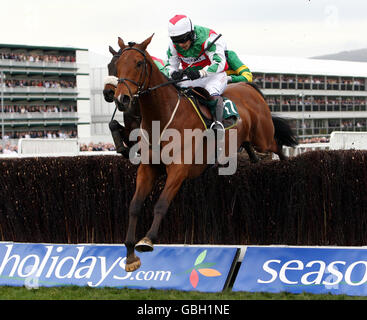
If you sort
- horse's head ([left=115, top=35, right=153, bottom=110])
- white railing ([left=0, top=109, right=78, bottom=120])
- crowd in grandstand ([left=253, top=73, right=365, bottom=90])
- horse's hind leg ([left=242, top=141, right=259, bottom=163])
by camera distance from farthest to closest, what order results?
1. crowd in grandstand ([left=253, top=73, right=365, bottom=90])
2. white railing ([left=0, top=109, right=78, bottom=120])
3. horse's hind leg ([left=242, top=141, right=259, bottom=163])
4. horse's head ([left=115, top=35, right=153, bottom=110])

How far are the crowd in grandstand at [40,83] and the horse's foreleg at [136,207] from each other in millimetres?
49044

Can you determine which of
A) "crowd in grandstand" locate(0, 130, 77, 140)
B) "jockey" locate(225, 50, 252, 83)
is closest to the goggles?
"jockey" locate(225, 50, 252, 83)

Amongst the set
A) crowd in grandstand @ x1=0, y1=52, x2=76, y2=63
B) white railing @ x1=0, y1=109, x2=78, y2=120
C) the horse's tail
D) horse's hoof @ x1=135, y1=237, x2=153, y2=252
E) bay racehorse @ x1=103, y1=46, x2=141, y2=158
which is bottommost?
white railing @ x1=0, y1=109, x2=78, y2=120

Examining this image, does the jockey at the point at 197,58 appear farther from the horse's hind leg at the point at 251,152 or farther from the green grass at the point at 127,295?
the green grass at the point at 127,295

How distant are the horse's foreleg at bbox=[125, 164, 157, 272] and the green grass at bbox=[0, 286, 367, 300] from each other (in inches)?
26.7

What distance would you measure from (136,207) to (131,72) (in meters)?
1.16

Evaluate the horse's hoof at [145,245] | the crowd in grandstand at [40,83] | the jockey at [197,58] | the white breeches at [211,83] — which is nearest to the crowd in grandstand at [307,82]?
the crowd in grandstand at [40,83]

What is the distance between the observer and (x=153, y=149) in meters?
6.05

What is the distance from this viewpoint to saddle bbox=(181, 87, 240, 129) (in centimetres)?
646

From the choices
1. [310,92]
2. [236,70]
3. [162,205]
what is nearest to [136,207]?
[162,205]

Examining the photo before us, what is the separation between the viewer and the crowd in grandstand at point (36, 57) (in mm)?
55250

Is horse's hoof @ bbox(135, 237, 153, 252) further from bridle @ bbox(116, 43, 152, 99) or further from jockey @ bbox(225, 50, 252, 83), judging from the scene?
jockey @ bbox(225, 50, 252, 83)

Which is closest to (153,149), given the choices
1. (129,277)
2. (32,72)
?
(129,277)
